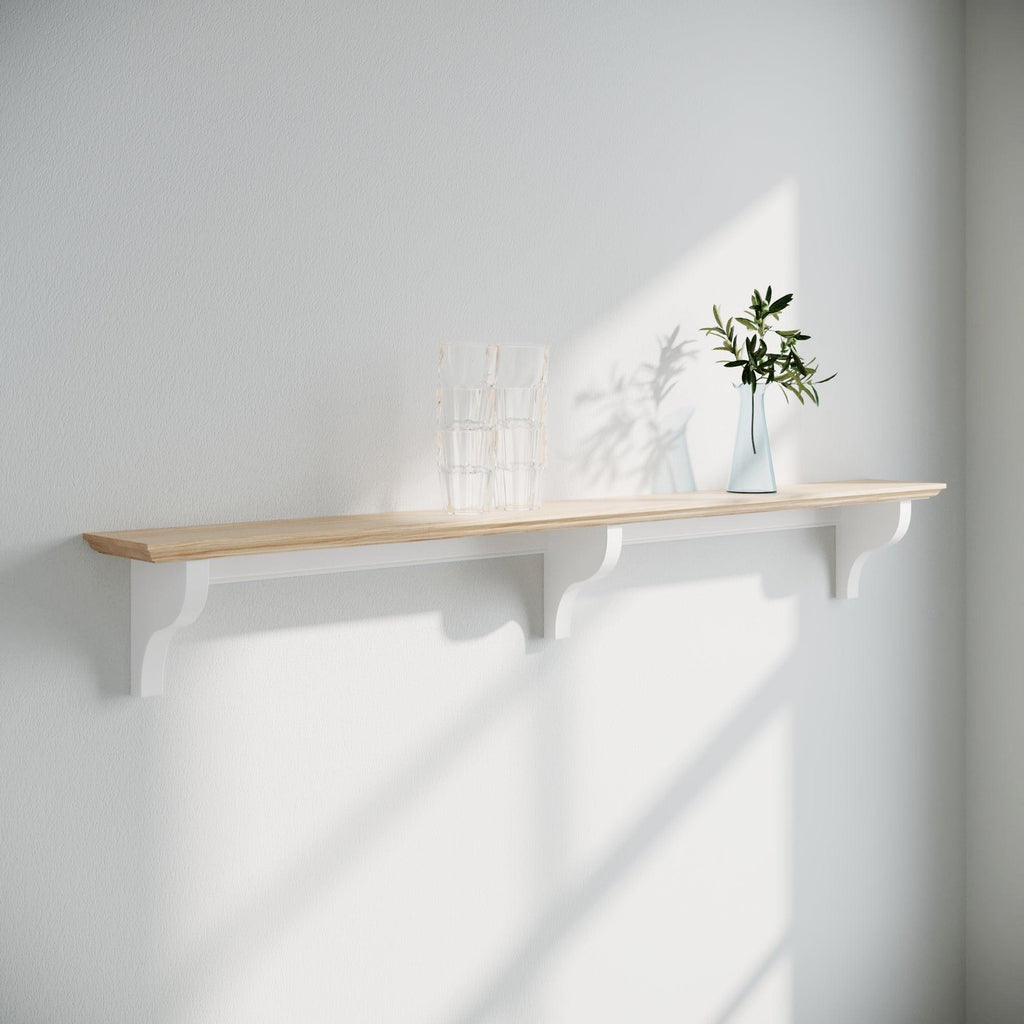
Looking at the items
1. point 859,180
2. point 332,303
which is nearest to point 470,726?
point 332,303

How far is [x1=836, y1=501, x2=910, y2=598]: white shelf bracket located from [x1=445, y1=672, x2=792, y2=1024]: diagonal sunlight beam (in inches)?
8.3

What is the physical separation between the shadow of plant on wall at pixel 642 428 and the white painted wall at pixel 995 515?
745 mm

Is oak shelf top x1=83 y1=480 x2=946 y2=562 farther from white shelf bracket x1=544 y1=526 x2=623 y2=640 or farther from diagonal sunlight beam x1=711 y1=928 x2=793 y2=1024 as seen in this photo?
diagonal sunlight beam x1=711 y1=928 x2=793 y2=1024

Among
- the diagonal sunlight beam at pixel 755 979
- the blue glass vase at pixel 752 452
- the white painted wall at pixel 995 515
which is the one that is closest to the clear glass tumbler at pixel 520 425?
the blue glass vase at pixel 752 452

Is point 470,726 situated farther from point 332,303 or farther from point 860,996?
point 860,996

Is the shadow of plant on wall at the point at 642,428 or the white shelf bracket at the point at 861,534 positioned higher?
the shadow of plant on wall at the point at 642,428

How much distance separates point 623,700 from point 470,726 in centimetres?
27

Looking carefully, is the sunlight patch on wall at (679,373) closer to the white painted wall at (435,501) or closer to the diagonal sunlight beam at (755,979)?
the white painted wall at (435,501)

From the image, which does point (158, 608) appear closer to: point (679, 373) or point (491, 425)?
point (491, 425)

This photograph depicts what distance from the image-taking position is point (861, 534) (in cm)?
187

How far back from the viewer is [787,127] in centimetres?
181

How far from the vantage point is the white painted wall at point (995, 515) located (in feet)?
6.72

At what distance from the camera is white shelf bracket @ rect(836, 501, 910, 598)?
1803 mm

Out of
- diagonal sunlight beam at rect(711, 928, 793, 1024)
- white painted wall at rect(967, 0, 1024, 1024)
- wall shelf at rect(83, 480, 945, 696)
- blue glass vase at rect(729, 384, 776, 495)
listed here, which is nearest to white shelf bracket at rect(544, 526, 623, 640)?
wall shelf at rect(83, 480, 945, 696)
